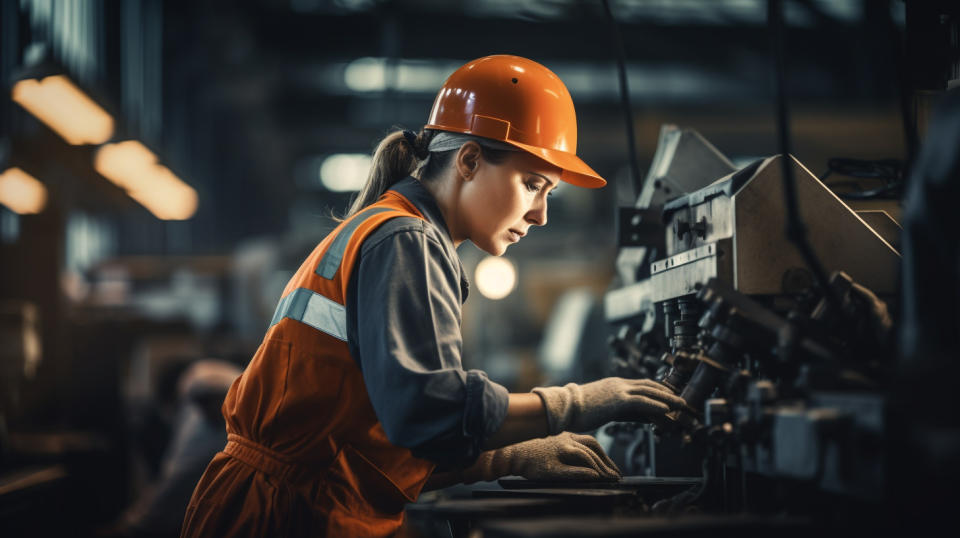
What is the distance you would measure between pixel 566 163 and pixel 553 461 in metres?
0.66

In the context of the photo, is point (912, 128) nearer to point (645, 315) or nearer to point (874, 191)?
point (874, 191)

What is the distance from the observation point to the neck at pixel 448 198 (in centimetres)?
183

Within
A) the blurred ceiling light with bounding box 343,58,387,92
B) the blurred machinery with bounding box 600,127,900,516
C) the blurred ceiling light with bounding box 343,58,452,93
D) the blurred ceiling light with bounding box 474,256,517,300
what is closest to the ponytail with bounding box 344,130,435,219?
the blurred machinery with bounding box 600,127,900,516

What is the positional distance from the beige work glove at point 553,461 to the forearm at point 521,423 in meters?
0.24

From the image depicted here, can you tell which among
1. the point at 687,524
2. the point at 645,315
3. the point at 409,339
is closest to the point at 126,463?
the point at 645,315

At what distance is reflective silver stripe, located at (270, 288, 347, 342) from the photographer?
5.27ft

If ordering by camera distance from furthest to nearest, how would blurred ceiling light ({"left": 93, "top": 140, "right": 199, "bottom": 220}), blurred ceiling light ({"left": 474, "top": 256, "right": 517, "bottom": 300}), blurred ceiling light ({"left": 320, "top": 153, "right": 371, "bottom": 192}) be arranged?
blurred ceiling light ({"left": 320, "top": 153, "right": 371, "bottom": 192}) → blurred ceiling light ({"left": 474, "top": 256, "right": 517, "bottom": 300}) → blurred ceiling light ({"left": 93, "top": 140, "right": 199, "bottom": 220})

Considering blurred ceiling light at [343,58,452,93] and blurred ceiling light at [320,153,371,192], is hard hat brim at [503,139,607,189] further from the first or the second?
blurred ceiling light at [320,153,371,192]

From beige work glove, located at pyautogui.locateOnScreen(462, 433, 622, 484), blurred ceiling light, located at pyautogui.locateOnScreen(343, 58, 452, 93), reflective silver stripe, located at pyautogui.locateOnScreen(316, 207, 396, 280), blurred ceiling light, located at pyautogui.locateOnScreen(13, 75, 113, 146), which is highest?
blurred ceiling light, located at pyautogui.locateOnScreen(343, 58, 452, 93)

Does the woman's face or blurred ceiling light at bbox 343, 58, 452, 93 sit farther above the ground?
blurred ceiling light at bbox 343, 58, 452, 93

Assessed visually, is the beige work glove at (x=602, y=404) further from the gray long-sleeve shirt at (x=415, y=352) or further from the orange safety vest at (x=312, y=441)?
the orange safety vest at (x=312, y=441)

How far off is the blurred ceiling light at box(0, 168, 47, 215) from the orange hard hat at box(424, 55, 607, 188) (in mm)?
3915

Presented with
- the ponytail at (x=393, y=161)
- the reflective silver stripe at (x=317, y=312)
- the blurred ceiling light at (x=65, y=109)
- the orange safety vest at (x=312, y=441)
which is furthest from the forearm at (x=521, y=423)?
the blurred ceiling light at (x=65, y=109)

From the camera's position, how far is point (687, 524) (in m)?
1.16
